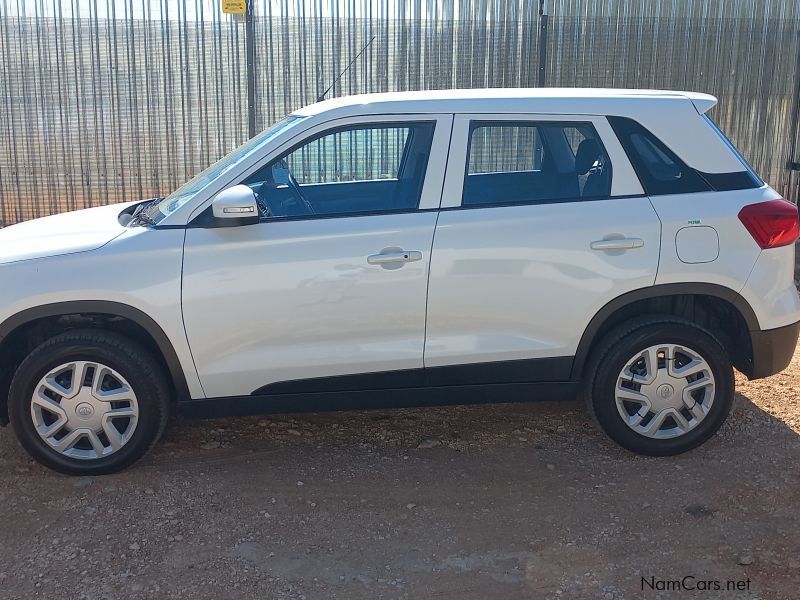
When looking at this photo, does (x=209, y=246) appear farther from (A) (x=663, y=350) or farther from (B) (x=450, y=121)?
(A) (x=663, y=350)

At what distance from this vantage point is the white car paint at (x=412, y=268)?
4000 mm

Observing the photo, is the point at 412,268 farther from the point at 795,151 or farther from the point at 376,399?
the point at 795,151

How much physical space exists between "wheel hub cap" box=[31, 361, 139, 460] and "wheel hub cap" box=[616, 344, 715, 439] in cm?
250

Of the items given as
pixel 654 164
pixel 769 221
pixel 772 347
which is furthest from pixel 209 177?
pixel 772 347

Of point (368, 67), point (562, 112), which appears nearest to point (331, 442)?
point (562, 112)

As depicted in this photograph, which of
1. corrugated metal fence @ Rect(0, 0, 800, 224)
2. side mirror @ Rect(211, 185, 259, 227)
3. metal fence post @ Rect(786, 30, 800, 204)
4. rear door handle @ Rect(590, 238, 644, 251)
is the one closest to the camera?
side mirror @ Rect(211, 185, 259, 227)

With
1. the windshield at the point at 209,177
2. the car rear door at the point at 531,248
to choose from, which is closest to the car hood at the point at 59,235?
the windshield at the point at 209,177

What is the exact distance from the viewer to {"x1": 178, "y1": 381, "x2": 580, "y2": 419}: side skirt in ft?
13.8

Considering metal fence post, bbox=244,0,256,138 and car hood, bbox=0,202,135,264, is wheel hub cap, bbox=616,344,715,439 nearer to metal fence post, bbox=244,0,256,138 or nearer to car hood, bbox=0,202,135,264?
car hood, bbox=0,202,135,264

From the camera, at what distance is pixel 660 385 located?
14.2 ft

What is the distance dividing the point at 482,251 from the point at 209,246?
132 centimetres

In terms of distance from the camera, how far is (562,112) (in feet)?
14.0

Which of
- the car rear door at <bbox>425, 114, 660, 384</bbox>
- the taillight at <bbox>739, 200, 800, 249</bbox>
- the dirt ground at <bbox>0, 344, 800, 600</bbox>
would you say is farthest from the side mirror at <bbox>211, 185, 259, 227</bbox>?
the taillight at <bbox>739, 200, 800, 249</bbox>

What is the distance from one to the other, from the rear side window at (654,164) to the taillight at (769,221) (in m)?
0.25
